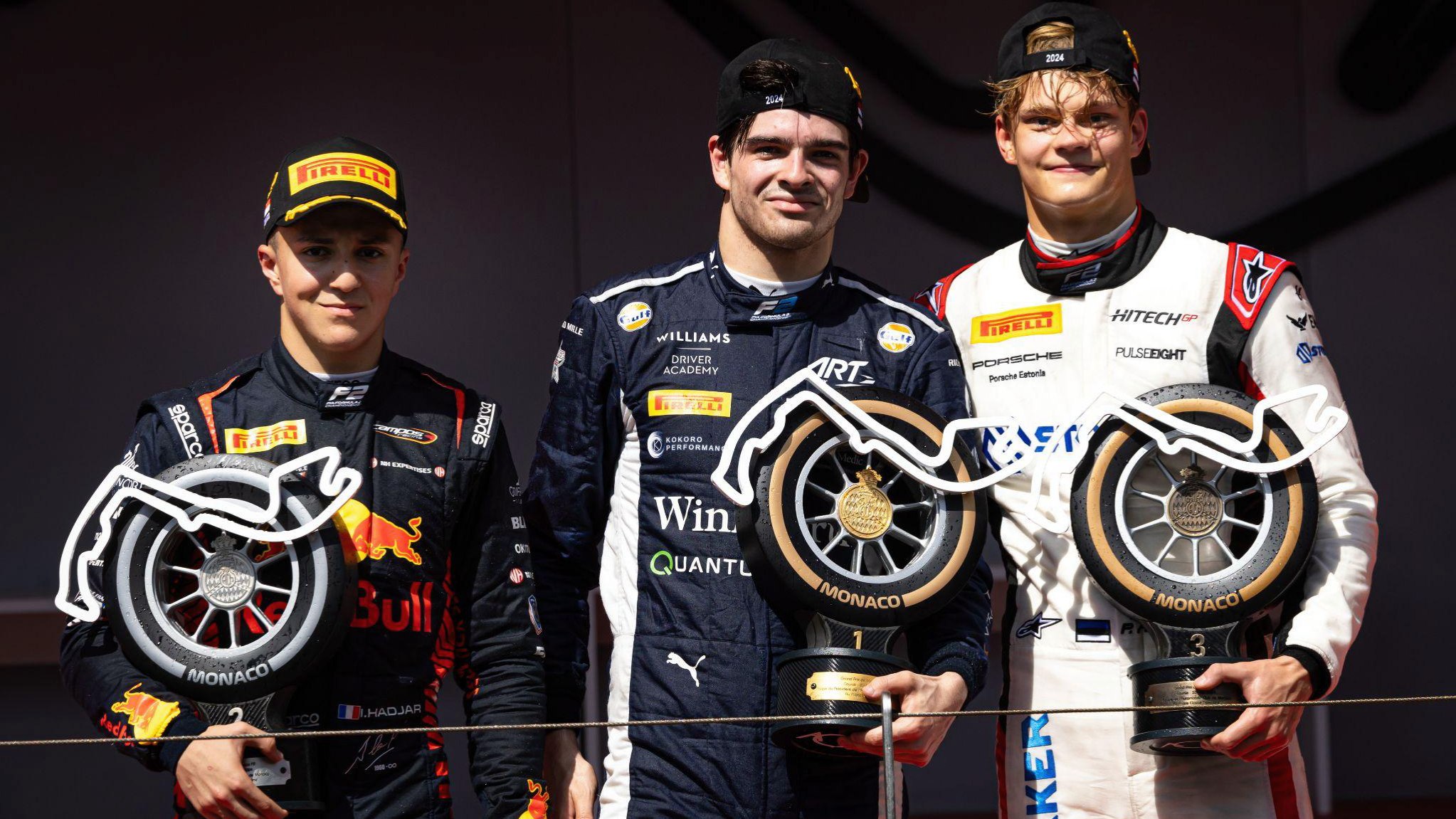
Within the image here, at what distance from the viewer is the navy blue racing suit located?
75.0 inches

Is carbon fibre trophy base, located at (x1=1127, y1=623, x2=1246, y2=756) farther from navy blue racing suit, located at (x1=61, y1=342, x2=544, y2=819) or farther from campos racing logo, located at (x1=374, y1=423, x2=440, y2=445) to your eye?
campos racing logo, located at (x1=374, y1=423, x2=440, y2=445)

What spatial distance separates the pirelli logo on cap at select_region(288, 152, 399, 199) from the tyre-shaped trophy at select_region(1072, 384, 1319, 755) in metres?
1.04

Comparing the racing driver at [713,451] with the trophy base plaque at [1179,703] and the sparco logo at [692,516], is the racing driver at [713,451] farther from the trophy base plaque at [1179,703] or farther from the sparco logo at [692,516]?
the trophy base plaque at [1179,703]

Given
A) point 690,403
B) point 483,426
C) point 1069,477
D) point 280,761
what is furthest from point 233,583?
point 1069,477

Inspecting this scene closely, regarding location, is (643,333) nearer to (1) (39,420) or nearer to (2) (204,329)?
(2) (204,329)

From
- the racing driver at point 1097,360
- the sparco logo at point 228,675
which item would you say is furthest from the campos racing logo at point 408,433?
the racing driver at point 1097,360

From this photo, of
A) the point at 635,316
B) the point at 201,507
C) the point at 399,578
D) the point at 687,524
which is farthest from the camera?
the point at 635,316

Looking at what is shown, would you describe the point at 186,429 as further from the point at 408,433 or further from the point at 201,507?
the point at 408,433

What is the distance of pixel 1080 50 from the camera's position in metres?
2.24

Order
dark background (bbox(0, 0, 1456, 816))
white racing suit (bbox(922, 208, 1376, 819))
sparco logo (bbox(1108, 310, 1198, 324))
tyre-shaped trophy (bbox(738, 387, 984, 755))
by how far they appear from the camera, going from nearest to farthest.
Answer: tyre-shaped trophy (bbox(738, 387, 984, 755))
white racing suit (bbox(922, 208, 1376, 819))
sparco logo (bbox(1108, 310, 1198, 324))
dark background (bbox(0, 0, 1456, 816))

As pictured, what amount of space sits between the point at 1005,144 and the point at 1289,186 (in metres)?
2.71

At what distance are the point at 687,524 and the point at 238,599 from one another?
599mm

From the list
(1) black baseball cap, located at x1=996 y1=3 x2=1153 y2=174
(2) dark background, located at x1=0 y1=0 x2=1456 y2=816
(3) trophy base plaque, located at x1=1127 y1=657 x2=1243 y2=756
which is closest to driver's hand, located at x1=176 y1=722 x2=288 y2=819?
(3) trophy base plaque, located at x1=1127 y1=657 x2=1243 y2=756

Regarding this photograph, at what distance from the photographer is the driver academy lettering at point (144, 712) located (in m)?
1.76
